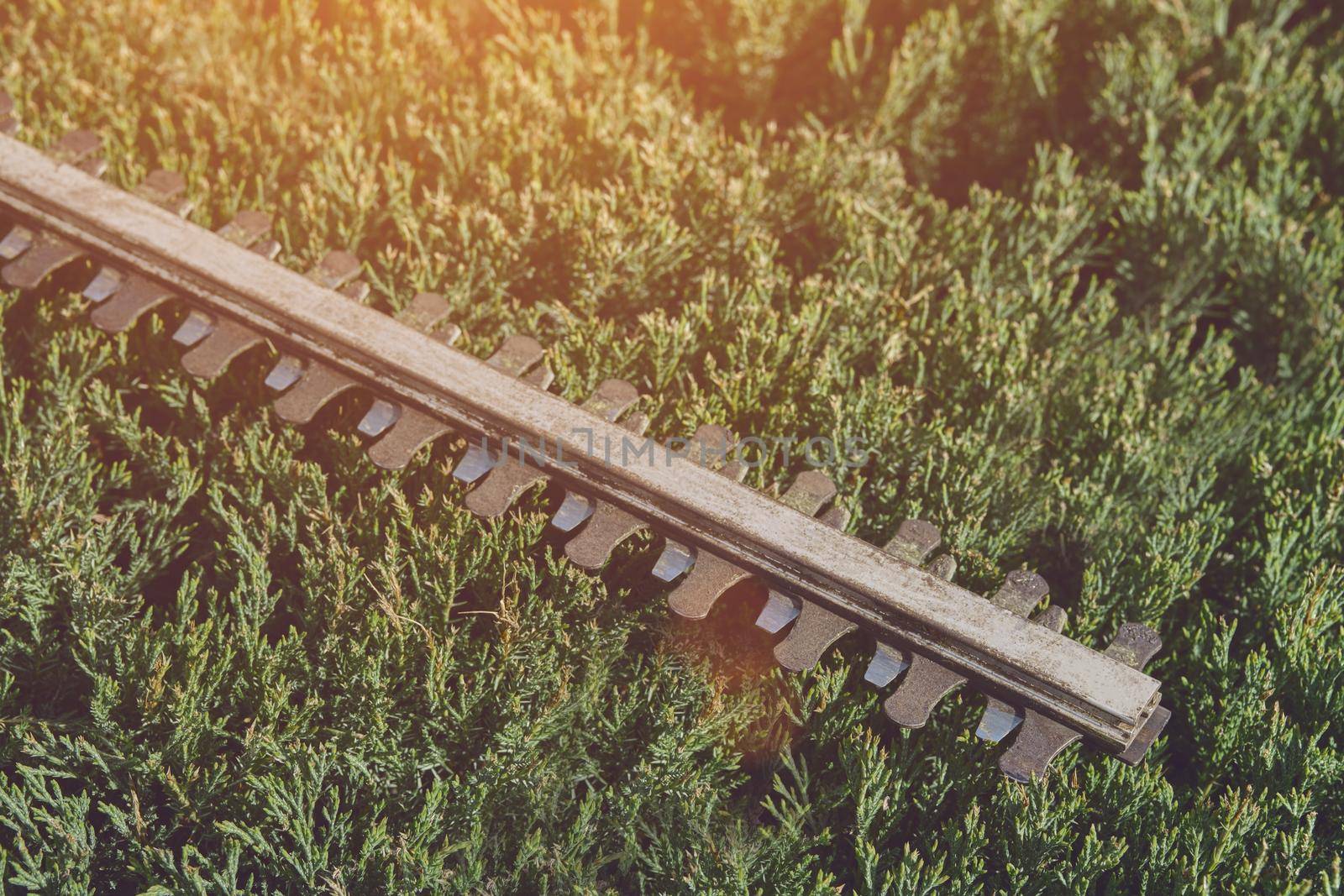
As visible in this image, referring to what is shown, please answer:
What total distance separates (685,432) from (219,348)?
1.57 metres

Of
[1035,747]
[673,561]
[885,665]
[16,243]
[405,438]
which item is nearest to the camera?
[1035,747]

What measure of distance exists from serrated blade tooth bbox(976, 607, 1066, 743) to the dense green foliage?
0.52 feet

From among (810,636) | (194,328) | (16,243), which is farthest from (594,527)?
(16,243)

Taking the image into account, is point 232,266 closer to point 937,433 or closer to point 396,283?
point 396,283

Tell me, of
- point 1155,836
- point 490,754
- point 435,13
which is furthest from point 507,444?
point 435,13

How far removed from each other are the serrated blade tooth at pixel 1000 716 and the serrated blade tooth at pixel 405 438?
71.0 inches

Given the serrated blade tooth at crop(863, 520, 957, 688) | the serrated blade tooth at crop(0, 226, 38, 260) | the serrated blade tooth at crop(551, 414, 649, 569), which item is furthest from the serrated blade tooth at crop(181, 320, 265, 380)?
the serrated blade tooth at crop(863, 520, 957, 688)

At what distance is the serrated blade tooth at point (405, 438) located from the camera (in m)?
3.41

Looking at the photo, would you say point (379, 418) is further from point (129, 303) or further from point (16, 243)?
point (16, 243)

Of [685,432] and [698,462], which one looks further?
[685,432]

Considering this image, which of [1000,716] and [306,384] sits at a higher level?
[1000,716]

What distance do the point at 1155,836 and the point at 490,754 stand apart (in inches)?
68.8

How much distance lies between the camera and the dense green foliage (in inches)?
116

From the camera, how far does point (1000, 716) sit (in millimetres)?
2996
